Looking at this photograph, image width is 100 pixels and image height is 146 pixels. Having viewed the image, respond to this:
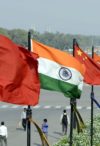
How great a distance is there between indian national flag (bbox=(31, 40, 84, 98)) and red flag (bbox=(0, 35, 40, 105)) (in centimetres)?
113

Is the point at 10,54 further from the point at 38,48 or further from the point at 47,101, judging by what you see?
the point at 47,101

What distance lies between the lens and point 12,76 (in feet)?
30.1

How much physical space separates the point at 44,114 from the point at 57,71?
712 inches

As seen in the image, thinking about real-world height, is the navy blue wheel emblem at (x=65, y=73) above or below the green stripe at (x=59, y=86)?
above

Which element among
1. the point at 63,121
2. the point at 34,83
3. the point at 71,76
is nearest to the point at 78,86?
the point at 71,76

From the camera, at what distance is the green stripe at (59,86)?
1086cm

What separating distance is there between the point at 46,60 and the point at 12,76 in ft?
6.10

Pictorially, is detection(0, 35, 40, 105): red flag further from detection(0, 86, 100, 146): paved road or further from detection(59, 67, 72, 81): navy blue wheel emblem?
detection(0, 86, 100, 146): paved road

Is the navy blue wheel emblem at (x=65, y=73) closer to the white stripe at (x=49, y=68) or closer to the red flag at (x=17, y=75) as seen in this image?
the white stripe at (x=49, y=68)

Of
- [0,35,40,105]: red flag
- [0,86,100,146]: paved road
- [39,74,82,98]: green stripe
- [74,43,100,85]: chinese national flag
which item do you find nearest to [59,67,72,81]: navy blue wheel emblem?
[39,74,82,98]: green stripe

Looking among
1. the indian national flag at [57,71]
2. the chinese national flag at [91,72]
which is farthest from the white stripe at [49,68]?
the chinese national flag at [91,72]

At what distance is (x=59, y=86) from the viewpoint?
36.4 feet

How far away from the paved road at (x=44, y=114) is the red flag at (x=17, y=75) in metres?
10.7

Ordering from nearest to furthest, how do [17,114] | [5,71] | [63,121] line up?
[5,71]
[63,121]
[17,114]
